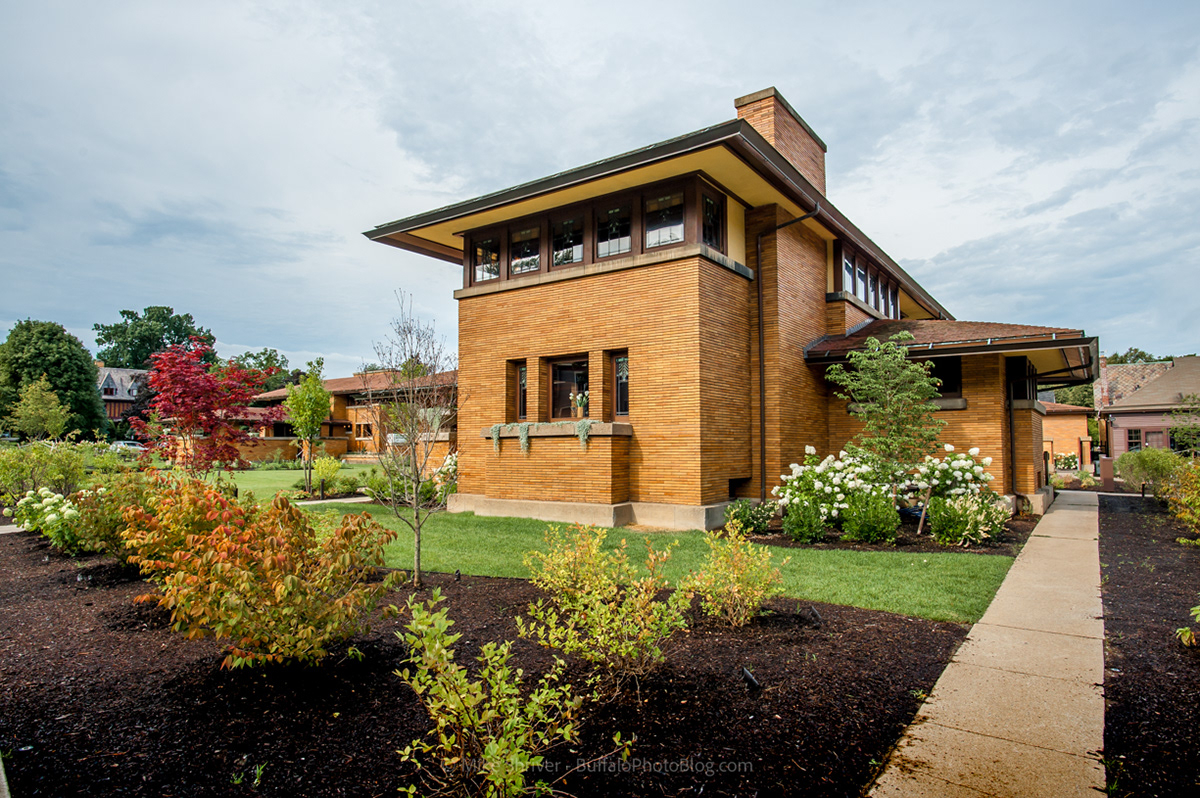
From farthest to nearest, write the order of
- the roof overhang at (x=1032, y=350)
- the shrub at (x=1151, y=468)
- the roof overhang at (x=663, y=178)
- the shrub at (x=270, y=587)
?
the shrub at (x=1151, y=468)
the roof overhang at (x=1032, y=350)
the roof overhang at (x=663, y=178)
the shrub at (x=270, y=587)

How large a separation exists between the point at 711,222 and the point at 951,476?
21.1 feet

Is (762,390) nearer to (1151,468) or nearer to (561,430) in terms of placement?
(561,430)

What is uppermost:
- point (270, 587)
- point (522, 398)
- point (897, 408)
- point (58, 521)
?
point (522, 398)

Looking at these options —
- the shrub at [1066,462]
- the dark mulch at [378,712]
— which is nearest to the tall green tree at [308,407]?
the dark mulch at [378,712]

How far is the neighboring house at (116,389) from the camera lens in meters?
73.0

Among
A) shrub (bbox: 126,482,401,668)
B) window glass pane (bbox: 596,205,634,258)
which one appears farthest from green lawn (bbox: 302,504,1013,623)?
window glass pane (bbox: 596,205,634,258)

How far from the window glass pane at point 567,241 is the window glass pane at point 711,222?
2.58m

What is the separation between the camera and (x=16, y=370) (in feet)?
151

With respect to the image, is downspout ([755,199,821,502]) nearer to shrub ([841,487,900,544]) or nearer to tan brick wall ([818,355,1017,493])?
shrub ([841,487,900,544])

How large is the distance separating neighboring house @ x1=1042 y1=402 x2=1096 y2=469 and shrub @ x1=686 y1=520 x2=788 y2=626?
112 feet

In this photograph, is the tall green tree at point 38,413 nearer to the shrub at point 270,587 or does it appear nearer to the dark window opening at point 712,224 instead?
the dark window opening at point 712,224

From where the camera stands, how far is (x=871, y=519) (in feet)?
32.2

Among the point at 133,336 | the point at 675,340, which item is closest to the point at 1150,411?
the point at 675,340

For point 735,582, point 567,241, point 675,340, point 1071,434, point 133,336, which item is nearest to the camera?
point 735,582
